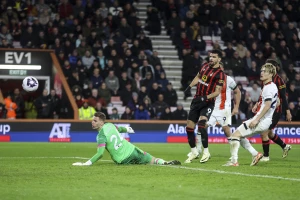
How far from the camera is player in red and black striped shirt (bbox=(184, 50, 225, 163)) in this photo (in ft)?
47.4

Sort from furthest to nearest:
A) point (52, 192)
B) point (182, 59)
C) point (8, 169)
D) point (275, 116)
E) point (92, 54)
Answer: point (182, 59) → point (92, 54) → point (275, 116) → point (8, 169) → point (52, 192)

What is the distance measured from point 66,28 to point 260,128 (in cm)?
1574

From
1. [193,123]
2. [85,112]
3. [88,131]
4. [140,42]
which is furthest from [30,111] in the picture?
[193,123]

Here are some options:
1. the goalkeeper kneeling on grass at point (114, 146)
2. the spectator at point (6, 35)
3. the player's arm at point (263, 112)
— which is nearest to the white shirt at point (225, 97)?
the player's arm at point (263, 112)

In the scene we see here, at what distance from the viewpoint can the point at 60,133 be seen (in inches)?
958

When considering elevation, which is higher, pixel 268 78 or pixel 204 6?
pixel 204 6

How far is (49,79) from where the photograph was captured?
25688 mm

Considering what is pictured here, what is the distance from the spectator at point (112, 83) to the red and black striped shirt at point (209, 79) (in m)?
12.1

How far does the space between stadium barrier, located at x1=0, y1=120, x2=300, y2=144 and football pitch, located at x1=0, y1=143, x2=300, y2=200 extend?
10.3 meters

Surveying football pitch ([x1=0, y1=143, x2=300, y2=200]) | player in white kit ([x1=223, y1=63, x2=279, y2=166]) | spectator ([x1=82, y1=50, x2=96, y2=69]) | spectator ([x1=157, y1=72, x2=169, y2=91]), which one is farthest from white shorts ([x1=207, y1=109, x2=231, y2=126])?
spectator ([x1=82, y1=50, x2=96, y2=69])

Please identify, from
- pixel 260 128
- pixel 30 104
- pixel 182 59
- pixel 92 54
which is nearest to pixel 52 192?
pixel 260 128

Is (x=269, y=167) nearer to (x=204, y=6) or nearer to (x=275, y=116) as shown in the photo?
(x=275, y=116)

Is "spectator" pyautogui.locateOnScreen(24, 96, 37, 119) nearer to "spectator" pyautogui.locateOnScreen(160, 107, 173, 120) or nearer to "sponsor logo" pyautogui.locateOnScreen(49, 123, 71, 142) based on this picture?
"sponsor logo" pyautogui.locateOnScreen(49, 123, 71, 142)

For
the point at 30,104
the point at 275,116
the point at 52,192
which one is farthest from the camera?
the point at 30,104
